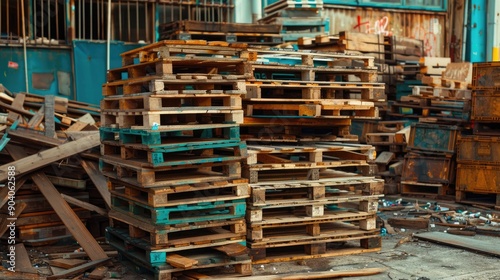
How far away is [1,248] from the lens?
8469mm

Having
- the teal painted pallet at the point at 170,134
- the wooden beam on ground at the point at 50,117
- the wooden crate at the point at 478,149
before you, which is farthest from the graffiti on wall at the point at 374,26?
the teal painted pallet at the point at 170,134

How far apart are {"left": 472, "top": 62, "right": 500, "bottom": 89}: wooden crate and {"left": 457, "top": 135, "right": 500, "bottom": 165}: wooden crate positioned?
3.12 feet

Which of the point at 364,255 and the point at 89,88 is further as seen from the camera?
the point at 89,88

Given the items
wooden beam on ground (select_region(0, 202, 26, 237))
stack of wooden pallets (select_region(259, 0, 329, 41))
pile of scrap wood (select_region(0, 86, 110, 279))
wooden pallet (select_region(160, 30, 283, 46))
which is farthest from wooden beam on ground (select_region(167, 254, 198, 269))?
stack of wooden pallets (select_region(259, 0, 329, 41))

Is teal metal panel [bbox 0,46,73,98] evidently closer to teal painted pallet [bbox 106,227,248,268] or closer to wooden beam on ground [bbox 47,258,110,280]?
teal painted pallet [bbox 106,227,248,268]

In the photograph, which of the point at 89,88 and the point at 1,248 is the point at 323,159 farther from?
the point at 89,88

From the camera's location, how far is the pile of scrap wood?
824 centimetres

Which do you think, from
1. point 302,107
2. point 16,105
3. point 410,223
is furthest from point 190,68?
point 410,223

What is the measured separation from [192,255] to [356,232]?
89.7 inches

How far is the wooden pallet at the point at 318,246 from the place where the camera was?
786 centimetres

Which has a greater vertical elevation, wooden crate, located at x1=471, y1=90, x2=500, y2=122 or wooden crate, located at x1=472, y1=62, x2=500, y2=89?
wooden crate, located at x1=472, y1=62, x2=500, y2=89

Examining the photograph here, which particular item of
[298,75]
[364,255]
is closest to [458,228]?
[364,255]

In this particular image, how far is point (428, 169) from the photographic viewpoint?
12.6 metres

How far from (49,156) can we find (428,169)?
24.2 feet
